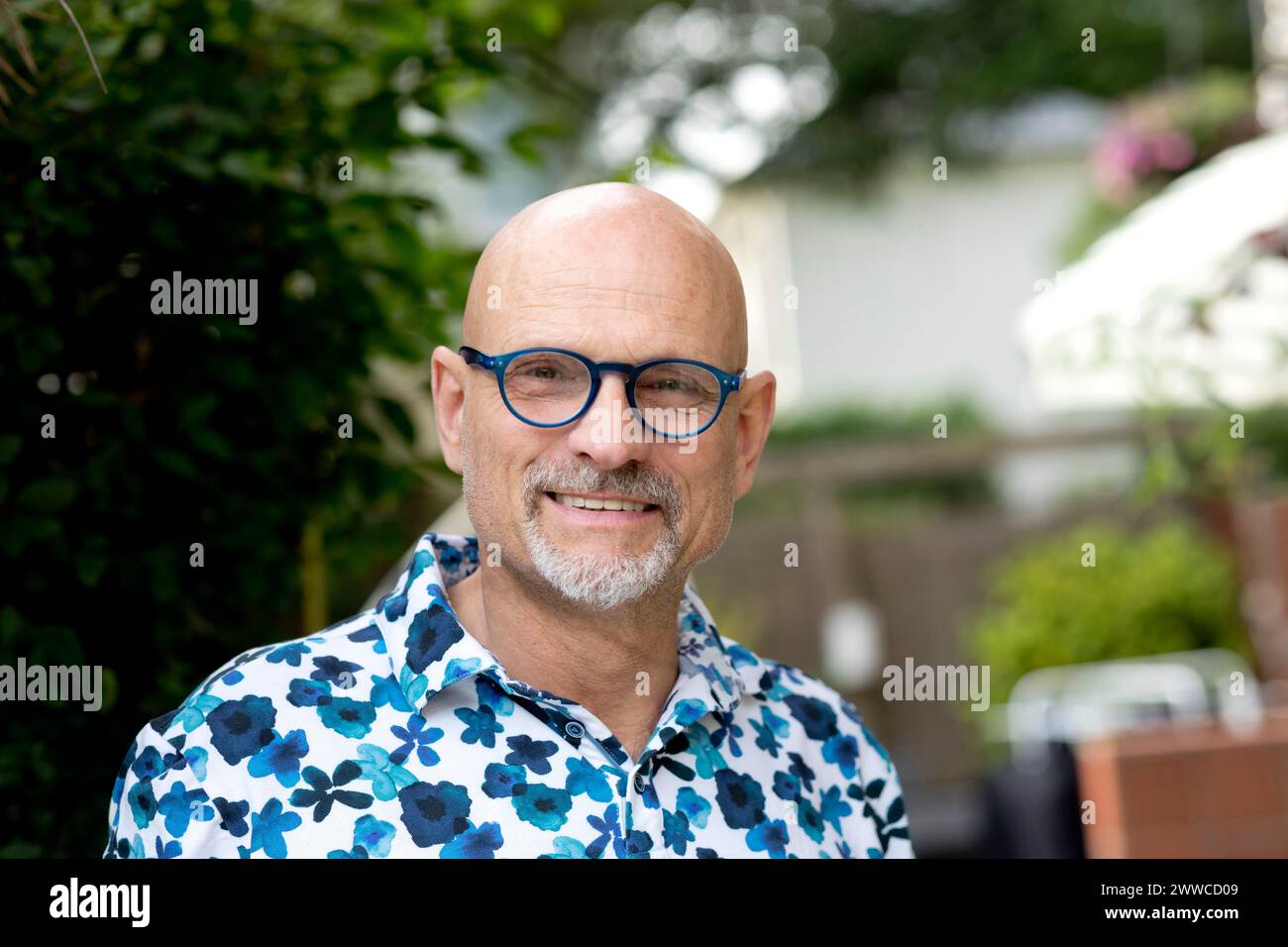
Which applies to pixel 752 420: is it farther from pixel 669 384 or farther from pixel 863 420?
pixel 863 420

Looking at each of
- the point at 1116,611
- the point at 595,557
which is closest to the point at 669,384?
the point at 595,557

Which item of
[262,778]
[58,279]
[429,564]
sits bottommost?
[262,778]

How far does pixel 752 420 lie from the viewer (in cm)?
160

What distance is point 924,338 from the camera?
1340cm

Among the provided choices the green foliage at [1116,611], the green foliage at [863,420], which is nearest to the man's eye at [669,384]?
the green foliage at [1116,611]

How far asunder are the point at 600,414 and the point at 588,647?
264 mm

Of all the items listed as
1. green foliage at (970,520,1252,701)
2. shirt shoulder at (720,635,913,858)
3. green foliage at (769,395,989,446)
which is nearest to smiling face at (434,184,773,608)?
shirt shoulder at (720,635,913,858)

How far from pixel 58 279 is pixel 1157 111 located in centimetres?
639

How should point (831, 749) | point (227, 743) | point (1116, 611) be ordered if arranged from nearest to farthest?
point (227, 743) < point (831, 749) < point (1116, 611)

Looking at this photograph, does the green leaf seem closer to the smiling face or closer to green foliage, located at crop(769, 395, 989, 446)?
the smiling face

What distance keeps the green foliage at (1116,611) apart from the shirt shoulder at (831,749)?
16.9 ft

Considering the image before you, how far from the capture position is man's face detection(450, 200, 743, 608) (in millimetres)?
1396
